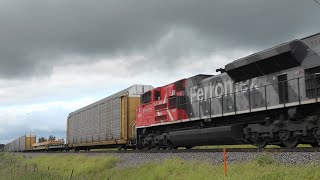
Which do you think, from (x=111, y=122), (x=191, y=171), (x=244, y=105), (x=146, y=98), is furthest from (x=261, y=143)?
(x=111, y=122)

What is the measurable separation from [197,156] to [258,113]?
2.89 m

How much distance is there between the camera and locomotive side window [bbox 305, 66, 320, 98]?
1134 centimetres

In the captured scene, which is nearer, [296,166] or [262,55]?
[296,166]

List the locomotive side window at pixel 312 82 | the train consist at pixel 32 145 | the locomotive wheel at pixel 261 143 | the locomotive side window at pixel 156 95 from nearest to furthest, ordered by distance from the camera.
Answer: the locomotive side window at pixel 312 82
the locomotive wheel at pixel 261 143
the locomotive side window at pixel 156 95
the train consist at pixel 32 145

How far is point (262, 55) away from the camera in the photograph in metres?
13.0

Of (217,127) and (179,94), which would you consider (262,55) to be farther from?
(179,94)

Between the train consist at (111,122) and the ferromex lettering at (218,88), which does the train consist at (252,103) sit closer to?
the ferromex lettering at (218,88)

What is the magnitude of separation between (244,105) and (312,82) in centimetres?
295

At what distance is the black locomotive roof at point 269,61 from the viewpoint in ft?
39.7

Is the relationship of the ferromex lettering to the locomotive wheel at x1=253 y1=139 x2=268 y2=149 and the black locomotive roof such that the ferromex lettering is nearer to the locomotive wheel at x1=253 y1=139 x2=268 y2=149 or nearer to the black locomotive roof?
the black locomotive roof

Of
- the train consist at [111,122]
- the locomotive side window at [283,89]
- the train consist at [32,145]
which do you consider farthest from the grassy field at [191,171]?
the train consist at [32,145]

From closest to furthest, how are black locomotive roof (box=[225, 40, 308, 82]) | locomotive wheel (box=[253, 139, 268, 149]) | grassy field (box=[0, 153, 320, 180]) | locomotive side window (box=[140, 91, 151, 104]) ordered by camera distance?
1. grassy field (box=[0, 153, 320, 180])
2. black locomotive roof (box=[225, 40, 308, 82])
3. locomotive wheel (box=[253, 139, 268, 149])
4. locomotive side window (box=[140, 91, 151, 104])

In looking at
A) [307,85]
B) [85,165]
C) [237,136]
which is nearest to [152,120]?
[85,165]

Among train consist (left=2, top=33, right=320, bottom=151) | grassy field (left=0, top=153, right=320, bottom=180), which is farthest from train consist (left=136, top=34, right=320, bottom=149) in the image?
grassy field (left=0, top=153, right=320, bottom=180)
